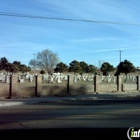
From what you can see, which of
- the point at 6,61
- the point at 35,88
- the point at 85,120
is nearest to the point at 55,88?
the point at 35,88

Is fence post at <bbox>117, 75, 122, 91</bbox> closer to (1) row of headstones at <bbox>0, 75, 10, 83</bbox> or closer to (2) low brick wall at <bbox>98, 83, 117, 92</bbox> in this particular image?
(2) low brick wall at <bbox>98, 83, 117, 92</bbox>

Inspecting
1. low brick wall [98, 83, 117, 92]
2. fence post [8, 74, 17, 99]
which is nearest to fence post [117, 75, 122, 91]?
low brick wall [98, 83, 117, 92]

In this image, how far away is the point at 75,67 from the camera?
98312 mm

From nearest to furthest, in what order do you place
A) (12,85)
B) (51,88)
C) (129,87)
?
1. (12,85)
2. (51,88)
3. (129,87)

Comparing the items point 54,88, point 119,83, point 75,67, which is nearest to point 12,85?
point 54,88

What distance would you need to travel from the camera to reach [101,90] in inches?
1390

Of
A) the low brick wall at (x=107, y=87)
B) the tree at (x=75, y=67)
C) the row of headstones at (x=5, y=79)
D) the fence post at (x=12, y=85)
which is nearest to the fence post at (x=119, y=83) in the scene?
the low brick wall at (x=107, y=87)

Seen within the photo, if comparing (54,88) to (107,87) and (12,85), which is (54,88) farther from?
(107,87)

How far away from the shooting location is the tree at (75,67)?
9749cm

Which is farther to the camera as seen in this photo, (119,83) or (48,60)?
(48,60)

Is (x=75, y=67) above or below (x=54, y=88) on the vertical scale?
above

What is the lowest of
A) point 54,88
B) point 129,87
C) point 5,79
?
point 129,87
